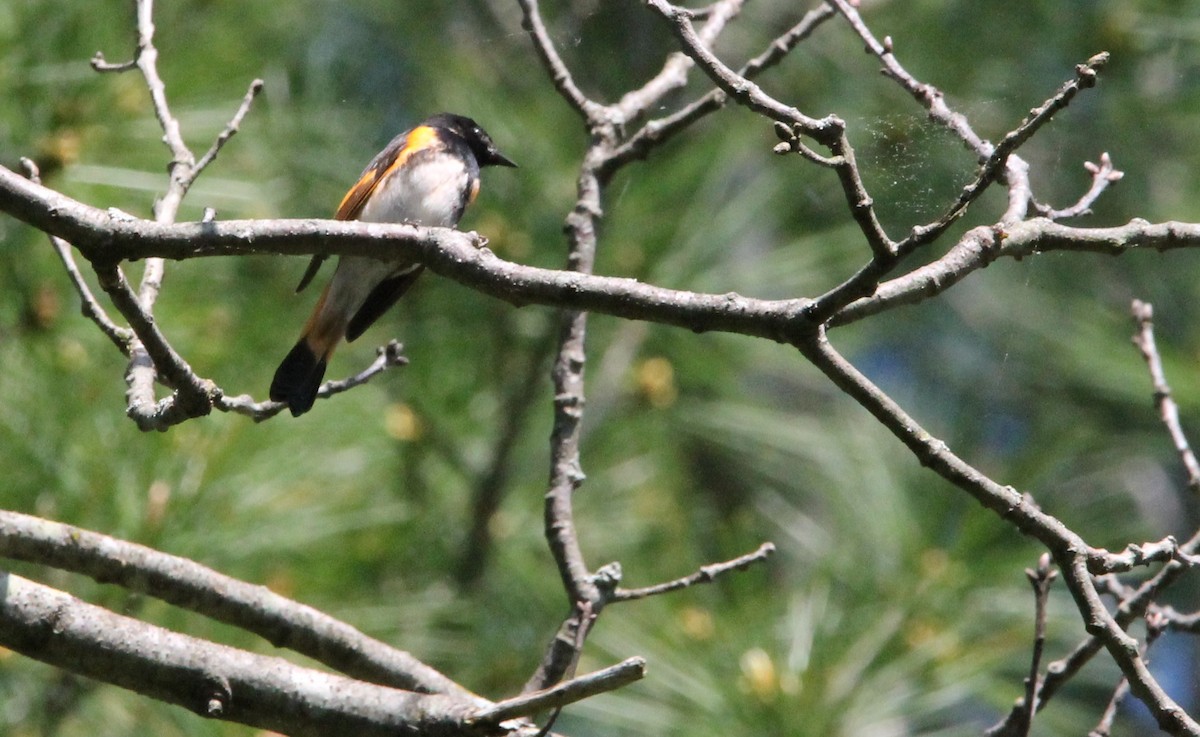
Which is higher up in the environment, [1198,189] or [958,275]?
[1198,189]

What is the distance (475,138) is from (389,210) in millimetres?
515

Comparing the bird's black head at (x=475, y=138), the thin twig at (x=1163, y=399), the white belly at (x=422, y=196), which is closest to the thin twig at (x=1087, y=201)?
the thin twig at (x=1163, y=399)

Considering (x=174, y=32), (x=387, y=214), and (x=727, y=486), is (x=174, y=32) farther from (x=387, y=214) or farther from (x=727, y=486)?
(x=727, y=486)

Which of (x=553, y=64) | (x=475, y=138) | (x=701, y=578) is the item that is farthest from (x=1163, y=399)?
(x=475, y=138)

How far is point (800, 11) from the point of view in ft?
18.6

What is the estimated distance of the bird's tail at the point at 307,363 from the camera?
261 centimetres

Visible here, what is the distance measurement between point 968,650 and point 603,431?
54.1 inches

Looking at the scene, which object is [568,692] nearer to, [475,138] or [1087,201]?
[1087,201]

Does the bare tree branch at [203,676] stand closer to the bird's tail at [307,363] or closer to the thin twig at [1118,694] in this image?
the bird's tail at [307,363]

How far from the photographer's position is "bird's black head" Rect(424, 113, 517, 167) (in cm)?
372

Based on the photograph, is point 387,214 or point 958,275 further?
point 387,214

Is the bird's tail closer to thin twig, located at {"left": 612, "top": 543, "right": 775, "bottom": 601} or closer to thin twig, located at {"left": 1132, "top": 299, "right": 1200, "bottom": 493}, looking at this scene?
thin twig, located at {"left": 612, "top": 543, "right": 775, "bottom": 601}

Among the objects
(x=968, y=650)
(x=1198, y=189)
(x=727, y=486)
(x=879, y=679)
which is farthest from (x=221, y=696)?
(x=727, y=486)

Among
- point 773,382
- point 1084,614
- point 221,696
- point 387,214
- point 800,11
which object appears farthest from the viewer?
point 773,382
